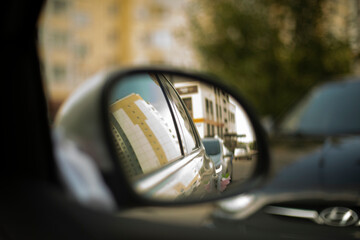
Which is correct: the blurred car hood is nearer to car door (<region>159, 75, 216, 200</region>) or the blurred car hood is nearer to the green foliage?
car door (<region>159, 75, 216, 200</region>)

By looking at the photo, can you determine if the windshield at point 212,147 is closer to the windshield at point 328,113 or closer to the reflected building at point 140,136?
the reflected building at point 140,136

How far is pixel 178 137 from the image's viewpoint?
3.71 ft

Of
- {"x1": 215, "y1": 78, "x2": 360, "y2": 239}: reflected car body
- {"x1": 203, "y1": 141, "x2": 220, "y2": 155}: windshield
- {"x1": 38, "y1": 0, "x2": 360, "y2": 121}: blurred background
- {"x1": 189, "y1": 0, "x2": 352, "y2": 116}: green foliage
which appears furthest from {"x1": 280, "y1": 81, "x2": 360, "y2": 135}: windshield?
{"x1": 189, "y1": 0, "x2": 352, "y2": 116}: green foliage

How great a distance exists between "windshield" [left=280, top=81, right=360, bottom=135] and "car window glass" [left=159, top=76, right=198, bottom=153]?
2007 millimetres

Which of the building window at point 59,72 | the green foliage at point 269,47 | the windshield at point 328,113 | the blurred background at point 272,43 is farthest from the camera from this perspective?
the building window at point 59,72

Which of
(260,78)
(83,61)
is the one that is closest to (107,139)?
(260,78)

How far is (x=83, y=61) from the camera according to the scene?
1364 inches

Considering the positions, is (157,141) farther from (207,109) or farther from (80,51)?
(80,51)

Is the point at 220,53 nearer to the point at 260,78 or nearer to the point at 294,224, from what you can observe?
the point at 260,78

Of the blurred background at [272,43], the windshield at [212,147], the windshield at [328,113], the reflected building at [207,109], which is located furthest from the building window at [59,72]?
the windshield at [212,147]

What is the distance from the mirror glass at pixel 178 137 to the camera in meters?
1.06

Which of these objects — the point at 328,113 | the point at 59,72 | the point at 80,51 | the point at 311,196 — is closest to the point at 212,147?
the point at 311,196

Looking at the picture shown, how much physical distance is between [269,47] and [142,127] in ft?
28.0

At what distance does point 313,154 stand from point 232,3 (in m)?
7.82
